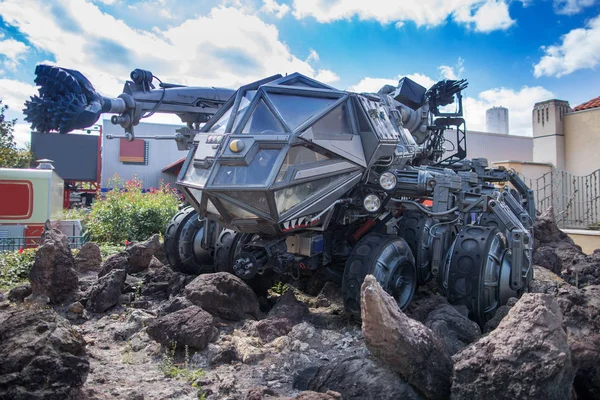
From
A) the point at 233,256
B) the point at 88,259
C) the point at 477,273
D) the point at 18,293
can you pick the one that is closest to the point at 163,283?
the point at 233,256

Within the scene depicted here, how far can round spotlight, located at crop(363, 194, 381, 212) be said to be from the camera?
6.25 metres

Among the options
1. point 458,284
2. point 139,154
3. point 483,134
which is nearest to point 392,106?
point 458,284

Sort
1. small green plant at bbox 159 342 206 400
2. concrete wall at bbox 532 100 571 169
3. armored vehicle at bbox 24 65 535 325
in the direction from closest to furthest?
small green plant at bbox 159 342 206 400 < armored vehicle at bbox 24 65 535 325 < concrete wall at bbox 532 100 571 169

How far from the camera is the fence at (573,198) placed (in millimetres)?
14406

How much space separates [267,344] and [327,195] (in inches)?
70.1

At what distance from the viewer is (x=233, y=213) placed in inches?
226

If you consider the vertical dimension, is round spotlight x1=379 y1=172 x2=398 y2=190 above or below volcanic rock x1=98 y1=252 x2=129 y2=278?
above

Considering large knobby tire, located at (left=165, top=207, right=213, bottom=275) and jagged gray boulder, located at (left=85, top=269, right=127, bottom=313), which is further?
large knobby tire, located at (left=165, top=207, right=213, bottom=275)

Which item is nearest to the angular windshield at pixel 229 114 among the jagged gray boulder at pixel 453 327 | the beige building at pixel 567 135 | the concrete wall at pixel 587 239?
the jagged gray boulder at pixel 453 327

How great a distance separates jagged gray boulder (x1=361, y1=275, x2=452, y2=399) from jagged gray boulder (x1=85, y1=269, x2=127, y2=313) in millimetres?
3955

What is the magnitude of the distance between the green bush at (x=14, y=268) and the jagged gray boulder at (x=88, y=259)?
0.74 m

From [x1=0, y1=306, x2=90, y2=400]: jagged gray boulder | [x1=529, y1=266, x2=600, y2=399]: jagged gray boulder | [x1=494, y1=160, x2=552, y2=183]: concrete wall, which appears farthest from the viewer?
[x1=494, y1=160, x2=552, y2=183]: concrete wall

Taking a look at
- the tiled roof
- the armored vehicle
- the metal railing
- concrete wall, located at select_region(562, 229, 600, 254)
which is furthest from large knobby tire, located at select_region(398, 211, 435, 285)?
the tiled roof

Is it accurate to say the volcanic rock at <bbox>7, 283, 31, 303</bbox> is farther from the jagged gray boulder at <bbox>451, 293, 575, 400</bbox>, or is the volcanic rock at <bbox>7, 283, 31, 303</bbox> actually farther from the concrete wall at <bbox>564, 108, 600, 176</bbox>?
the concrete wall at <bbox>564, 108, 600, 176</bbox>
